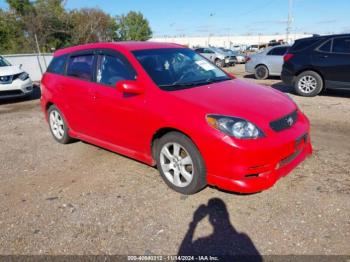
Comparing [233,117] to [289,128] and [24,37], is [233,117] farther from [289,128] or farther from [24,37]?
[24,37]

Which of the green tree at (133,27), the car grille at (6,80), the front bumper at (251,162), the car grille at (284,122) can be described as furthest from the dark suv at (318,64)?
the green tree at (133,27)

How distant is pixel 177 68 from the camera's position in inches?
169

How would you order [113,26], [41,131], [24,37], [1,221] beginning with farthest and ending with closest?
[113,26], [24,37], [41,131], [1,221]

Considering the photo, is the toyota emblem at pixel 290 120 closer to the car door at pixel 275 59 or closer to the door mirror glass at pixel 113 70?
the door mirror glass at pixel 113 70

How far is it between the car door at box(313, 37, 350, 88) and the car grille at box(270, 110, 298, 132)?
5422 millimetres

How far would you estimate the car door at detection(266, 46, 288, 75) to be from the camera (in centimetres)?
1333

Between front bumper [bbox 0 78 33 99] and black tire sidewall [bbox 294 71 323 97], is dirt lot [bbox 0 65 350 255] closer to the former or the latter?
black tire sidewall [bbox 294 71 323 97]

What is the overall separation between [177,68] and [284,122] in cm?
160

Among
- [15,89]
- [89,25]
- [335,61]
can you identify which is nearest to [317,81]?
[335,61]

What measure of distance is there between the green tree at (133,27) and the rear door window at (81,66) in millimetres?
67475

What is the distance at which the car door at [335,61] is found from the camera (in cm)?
816

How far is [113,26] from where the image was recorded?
5828 cm

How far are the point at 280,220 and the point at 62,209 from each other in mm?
2341

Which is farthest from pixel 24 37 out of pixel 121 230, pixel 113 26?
pixel 121 230
